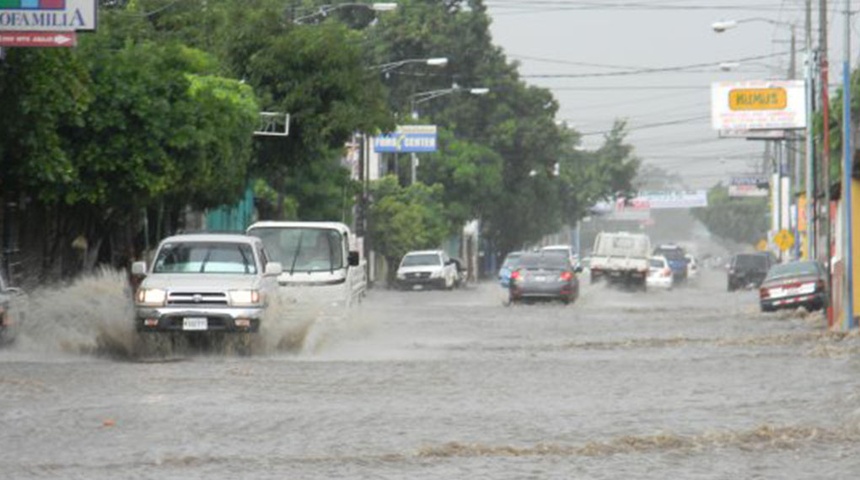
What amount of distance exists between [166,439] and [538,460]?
3.21 meters

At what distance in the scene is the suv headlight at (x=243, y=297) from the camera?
29.0 meters

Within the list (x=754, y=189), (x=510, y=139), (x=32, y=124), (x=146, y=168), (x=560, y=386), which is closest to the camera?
(x=560, y=386)

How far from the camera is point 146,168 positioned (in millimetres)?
41719

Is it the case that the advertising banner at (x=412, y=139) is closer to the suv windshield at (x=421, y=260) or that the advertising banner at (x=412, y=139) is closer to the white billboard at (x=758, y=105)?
the suv windshield at (x=421, y=260)

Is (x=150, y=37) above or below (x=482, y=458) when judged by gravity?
above

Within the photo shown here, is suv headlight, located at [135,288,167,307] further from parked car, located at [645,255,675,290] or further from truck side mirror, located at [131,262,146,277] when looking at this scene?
parked car, located at [645,255,675,290]

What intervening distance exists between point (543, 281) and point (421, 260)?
22.9 meters

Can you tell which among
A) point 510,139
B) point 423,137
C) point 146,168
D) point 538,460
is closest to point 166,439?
point 538,460

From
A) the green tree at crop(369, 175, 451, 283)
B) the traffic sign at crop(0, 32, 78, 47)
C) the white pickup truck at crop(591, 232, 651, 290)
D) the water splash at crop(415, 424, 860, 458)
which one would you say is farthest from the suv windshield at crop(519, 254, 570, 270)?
the water splash at crop(415, 424, 860, 458)

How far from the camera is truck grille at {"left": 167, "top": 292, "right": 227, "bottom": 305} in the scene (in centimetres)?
2894

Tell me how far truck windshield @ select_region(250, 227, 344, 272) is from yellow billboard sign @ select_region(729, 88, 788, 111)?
190 feet

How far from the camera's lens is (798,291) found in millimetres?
49562

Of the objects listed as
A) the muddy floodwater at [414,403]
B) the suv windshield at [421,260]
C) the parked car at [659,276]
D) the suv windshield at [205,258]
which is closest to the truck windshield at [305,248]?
→ the muddy floodwater at [414,403]

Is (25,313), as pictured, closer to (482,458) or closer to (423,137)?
(482,458)
